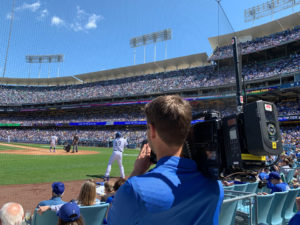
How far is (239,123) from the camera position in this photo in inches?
49.0

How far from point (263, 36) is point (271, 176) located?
4161 centimetres

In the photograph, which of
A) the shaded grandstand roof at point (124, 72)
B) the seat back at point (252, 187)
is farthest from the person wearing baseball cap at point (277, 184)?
the shaded grandstand roof at point (124, 72)

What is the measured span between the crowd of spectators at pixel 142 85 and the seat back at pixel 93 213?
24425 millimetres

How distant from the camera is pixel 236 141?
3.89 ft

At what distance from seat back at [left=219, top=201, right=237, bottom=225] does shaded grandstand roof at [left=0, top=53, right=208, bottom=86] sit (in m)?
44.7

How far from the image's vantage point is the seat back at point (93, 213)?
2.94 m

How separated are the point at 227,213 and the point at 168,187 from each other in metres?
2.59

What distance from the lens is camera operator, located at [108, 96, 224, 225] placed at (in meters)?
0.94

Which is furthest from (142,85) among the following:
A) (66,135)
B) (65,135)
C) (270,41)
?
(270,41)

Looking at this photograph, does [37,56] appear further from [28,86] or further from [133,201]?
[133,201]

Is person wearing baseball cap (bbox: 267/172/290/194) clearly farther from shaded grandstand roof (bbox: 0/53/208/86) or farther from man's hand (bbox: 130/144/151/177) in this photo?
shaded grandstand roof (bbox: 0/53/208/86)

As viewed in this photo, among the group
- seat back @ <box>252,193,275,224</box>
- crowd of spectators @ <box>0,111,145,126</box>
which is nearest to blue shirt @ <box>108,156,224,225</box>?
seat back @ <box>252,193,275,224</box>

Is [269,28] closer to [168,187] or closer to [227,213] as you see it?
[227,213]

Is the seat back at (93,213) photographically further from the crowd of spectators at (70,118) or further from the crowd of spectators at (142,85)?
the crowd of spectators at (70,118)
